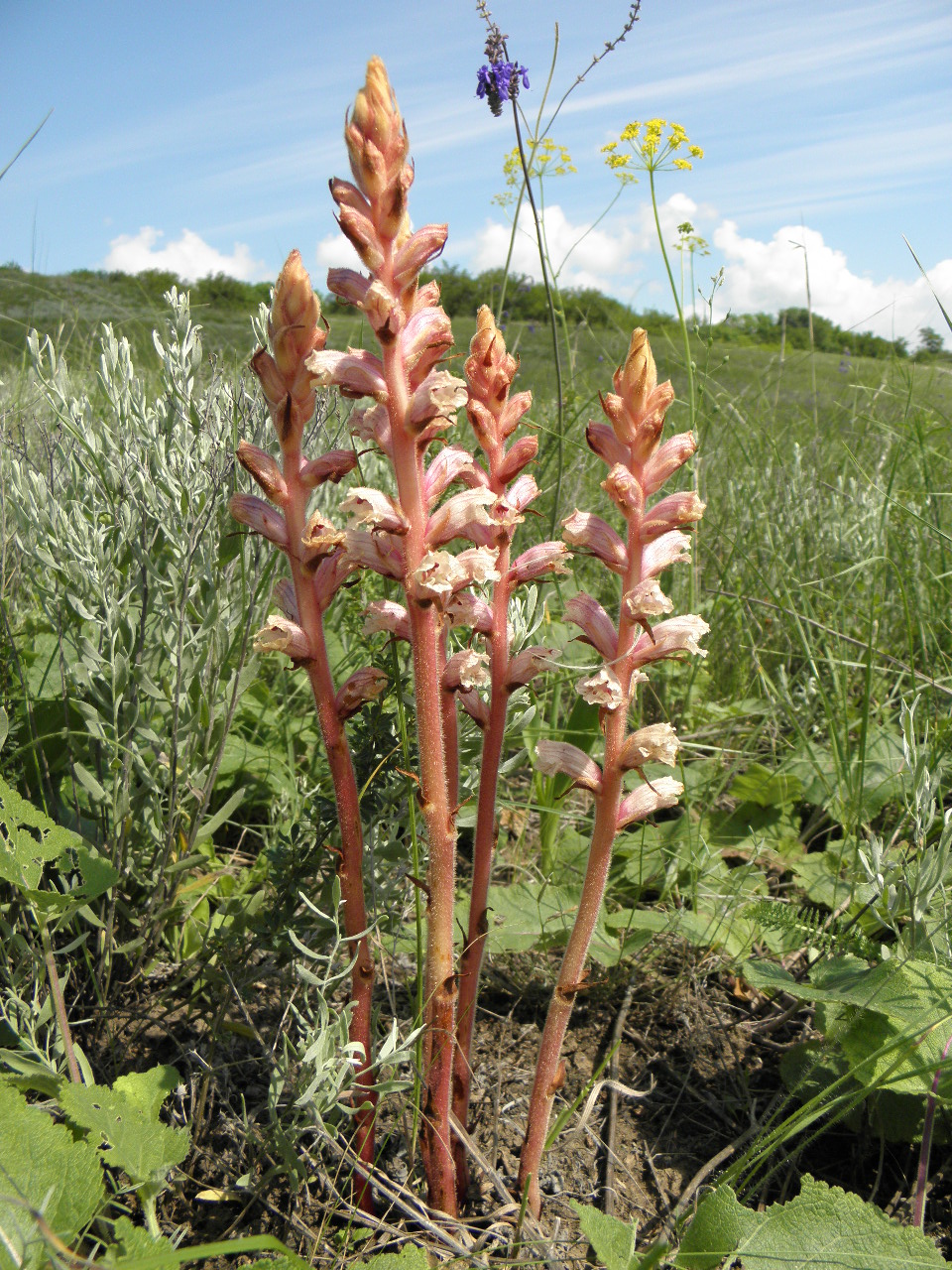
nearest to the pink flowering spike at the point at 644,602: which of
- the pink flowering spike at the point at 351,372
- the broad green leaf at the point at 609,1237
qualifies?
the pink flowering spike at the point at 351,372

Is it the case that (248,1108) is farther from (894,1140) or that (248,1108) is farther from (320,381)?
(320,381)

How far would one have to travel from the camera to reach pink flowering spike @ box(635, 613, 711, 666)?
141 centimetres

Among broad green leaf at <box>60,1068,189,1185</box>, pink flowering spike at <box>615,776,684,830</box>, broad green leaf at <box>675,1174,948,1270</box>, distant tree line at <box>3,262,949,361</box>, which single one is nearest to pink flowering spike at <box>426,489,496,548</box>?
pink flowering spike at <box>615,776,684,830</box>

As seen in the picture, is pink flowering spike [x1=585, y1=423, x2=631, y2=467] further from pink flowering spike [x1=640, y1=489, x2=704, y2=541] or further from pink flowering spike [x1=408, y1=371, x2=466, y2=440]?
pink flowering spike [x1=408, y1=371, x2=466, y2=440]

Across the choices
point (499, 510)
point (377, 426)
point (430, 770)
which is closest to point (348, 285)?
point (377, 426)

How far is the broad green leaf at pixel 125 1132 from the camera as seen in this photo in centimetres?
131

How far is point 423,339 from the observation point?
1.30m

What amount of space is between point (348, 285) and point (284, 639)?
0.53 m

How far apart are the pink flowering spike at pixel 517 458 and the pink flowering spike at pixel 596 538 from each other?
14 cm

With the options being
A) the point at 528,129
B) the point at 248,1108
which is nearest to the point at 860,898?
the point at 248,1108

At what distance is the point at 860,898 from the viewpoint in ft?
7.46

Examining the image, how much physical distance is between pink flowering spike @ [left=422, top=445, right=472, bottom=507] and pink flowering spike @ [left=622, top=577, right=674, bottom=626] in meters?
0.32

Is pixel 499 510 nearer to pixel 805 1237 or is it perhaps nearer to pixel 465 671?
pixel 465 671

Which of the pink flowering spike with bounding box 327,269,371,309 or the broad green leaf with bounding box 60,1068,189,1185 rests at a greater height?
the pink flowering spike with bounding box 327,269,371,309
